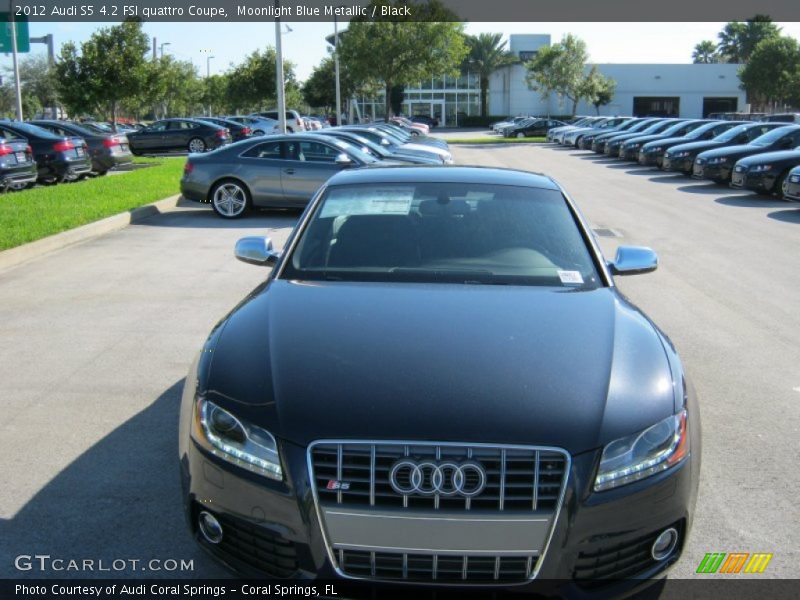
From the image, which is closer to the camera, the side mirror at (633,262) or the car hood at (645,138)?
the side mirror at (633,262)

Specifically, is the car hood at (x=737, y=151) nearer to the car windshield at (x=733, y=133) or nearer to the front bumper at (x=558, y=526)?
the car windshield at (x=733, y=133)

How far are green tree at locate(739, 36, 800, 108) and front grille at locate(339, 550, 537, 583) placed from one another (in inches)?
3131

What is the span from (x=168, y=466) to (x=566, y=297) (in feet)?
7.25

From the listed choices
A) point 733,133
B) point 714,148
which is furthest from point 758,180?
point 733,133

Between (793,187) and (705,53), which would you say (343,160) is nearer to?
(793,187)

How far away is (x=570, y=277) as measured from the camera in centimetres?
424

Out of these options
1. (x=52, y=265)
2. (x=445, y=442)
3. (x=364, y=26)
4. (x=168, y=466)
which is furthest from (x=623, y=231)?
(x=364, y=26)

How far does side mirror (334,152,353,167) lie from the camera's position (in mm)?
15594

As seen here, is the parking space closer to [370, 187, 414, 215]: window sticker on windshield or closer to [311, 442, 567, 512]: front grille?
[311, 442, 567, 512]: front grille

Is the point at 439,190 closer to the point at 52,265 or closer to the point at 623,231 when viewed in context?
the point at 52,265

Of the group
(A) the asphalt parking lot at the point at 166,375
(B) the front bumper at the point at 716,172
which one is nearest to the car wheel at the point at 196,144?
(B) the front bumper at the point at 716,172

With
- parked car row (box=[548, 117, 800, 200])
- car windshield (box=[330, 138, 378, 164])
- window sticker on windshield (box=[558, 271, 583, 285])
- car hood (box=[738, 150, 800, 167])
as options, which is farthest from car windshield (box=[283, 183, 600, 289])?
car hood (box=[738, 150, 800, 167])

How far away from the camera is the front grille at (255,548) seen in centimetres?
286

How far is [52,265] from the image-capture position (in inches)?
412
